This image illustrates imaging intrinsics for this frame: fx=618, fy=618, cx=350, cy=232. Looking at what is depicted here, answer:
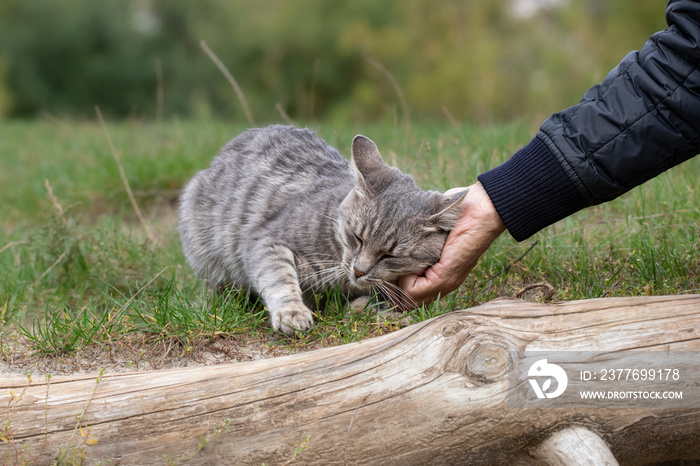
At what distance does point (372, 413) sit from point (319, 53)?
16.1 metres

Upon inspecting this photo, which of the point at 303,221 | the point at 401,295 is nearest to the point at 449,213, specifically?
the point at 401,295

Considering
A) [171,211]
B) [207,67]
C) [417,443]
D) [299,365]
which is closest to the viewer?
[417,443]

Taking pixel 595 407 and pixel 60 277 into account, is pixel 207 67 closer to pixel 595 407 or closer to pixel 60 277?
pixel 60 277

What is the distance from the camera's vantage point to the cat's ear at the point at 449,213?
264 centimetres

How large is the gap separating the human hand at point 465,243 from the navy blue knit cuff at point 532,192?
7 centimetres

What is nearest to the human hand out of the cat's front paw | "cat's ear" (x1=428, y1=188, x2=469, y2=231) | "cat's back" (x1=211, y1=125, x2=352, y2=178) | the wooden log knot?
"cat's ear" (x1=428, y1=188, x2=469, y2=231)

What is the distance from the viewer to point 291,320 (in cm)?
263

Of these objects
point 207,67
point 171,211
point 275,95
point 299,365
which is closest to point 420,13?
point 275,95

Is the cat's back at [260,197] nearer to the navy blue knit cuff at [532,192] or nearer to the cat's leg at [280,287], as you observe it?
the cat's leg at [280,287]

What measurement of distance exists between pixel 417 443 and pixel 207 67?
2238 cm

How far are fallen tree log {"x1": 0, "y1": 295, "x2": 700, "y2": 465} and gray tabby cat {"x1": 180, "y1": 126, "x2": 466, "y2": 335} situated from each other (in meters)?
0.61

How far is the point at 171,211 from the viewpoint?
5.24 m
